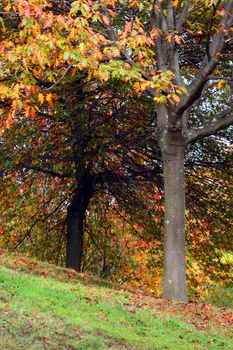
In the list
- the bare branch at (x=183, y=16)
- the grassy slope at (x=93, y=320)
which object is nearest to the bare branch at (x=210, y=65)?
the bare branch at (x=183, y=16)

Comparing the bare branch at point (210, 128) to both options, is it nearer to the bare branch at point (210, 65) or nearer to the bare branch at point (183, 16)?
the bare branch at point (210, 65)

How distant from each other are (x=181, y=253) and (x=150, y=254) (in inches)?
402

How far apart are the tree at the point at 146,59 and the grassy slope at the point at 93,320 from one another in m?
1.97

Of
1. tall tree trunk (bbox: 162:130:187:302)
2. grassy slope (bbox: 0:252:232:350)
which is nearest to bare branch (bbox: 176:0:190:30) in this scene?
tall tree trunk (bbox: 162:130:187:302)

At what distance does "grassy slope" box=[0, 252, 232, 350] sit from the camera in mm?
7578

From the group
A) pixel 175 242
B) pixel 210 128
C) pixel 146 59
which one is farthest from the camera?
pixel 210 128

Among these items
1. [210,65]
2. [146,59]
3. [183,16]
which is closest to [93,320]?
[146,59]

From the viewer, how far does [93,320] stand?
355 inches

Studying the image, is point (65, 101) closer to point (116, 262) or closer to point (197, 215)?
point (197, 215)

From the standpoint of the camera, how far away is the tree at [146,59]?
1073 centimetres

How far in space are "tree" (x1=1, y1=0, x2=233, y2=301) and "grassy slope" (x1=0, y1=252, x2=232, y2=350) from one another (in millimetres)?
1971

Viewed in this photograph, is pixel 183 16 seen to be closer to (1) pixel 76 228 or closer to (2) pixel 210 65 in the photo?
(2) pixel 210 65

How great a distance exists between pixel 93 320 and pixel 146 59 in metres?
5.66

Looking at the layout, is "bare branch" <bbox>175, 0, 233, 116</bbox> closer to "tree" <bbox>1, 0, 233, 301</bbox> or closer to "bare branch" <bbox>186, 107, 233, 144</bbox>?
"tree" <bbox>1, 0, 233, 301</bbox>
